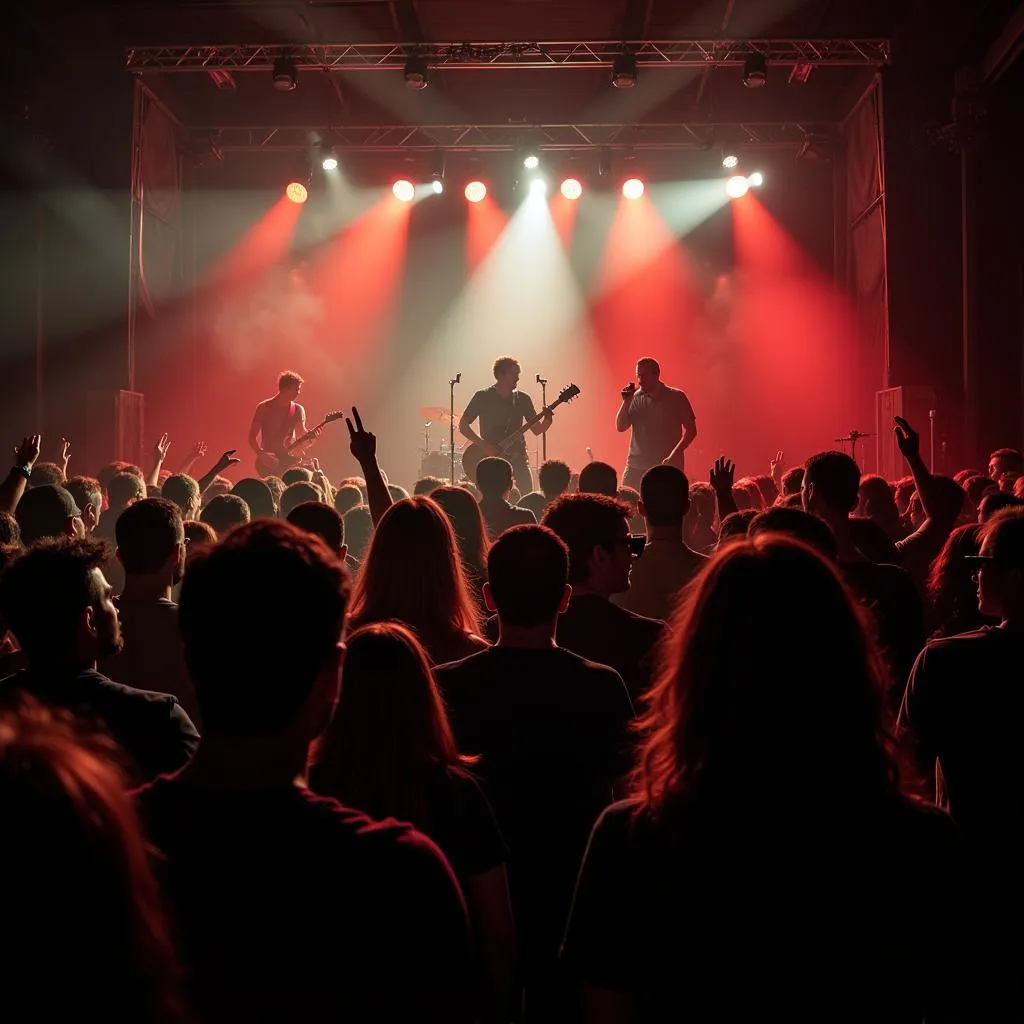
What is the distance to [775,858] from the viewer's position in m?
1.32

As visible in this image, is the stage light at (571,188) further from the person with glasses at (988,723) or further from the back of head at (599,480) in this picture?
Answer: the person with glasses at (988,723)

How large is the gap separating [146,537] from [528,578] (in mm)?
1372

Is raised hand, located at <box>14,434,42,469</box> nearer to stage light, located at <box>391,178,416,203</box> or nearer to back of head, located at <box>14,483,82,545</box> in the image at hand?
back of head, located at <box>14,483,82,545</box>

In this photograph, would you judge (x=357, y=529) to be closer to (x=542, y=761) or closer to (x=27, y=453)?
(x=27, y=453)

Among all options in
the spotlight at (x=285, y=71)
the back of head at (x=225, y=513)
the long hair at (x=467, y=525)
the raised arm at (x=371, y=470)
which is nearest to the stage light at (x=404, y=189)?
the spotlight at (x=285, y=71)

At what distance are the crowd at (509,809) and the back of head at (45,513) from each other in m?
2.00

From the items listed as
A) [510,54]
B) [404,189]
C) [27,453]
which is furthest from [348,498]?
[404,189]

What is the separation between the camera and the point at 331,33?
42.8ft

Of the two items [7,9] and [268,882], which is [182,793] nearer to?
[268,882]

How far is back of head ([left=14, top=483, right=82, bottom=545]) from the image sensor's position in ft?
14.0

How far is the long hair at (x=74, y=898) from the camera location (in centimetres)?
81

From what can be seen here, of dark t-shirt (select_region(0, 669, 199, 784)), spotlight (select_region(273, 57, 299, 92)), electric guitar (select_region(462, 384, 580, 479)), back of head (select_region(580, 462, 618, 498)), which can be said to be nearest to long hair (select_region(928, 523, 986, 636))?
dark t-shirt (select_region(0, 669, 199, 784))

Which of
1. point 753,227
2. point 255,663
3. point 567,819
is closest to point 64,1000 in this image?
point 255,663

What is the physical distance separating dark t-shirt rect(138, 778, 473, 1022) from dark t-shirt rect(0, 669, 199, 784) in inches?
44.1
